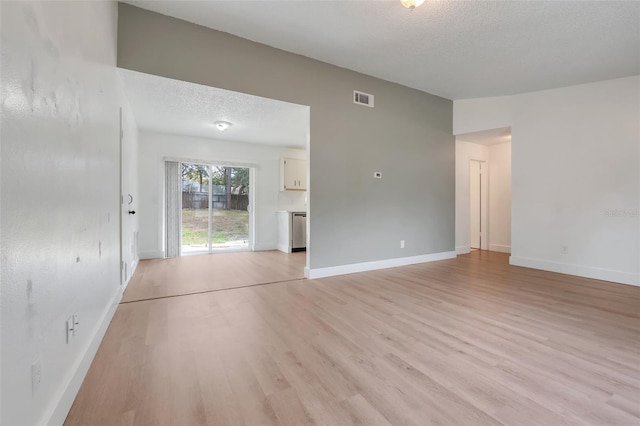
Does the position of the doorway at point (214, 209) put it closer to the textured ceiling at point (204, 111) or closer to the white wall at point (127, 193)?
the textured ceiling at point (204, 111)

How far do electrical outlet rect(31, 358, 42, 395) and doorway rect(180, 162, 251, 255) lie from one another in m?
5.01

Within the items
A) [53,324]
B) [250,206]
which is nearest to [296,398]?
[53,324]

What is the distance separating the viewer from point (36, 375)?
1060 mm

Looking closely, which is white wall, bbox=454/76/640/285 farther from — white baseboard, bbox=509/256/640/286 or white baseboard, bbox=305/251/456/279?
white baseboard, bbox=305/251/456/279

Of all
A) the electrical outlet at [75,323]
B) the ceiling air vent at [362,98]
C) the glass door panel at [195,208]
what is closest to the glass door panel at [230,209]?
the glass door panel at [195,208]

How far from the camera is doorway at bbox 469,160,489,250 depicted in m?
6.55

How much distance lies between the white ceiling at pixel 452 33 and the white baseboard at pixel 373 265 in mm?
2952

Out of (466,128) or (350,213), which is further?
(466,128)

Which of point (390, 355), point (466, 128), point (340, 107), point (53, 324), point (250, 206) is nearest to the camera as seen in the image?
point (53, 324)

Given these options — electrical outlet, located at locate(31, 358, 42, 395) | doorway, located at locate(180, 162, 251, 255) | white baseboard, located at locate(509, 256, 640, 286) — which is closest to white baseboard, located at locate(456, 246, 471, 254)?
white baseboard, located at locate(509, 256, 640, 286)

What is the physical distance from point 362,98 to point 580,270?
13.8 feet

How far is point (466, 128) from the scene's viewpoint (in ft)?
17.2

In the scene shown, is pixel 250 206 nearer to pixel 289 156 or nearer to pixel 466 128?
pixel 289 156

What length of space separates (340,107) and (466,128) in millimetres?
2772
